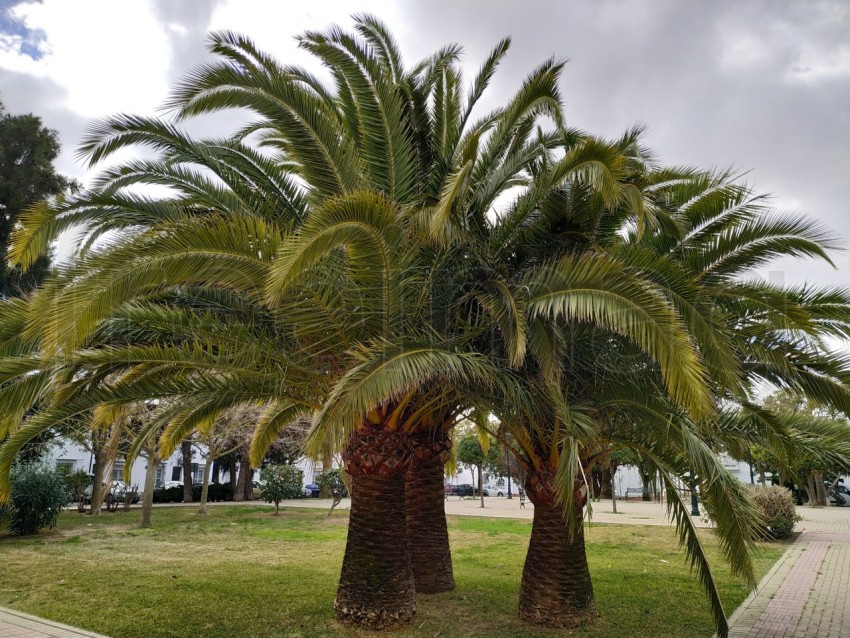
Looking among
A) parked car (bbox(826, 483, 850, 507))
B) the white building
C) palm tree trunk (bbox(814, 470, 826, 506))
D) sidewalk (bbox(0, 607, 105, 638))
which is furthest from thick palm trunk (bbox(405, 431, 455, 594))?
parked car (bbox(826, 483, 850, 507))

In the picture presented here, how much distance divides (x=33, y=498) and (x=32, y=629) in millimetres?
9668

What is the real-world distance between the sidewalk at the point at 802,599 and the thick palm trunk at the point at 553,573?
181 centimetres

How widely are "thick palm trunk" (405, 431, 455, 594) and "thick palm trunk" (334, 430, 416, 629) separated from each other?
1701mm

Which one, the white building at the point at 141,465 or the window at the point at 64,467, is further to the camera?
the white building at the point at 141,465

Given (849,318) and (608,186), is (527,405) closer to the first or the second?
(608,186)

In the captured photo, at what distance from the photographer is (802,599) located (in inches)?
356

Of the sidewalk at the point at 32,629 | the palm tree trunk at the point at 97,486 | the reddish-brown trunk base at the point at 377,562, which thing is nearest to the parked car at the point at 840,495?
the reddish-brown trunk base at the point at 377,562

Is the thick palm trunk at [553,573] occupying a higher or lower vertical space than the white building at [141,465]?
lower

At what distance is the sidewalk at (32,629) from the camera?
6.64 metres

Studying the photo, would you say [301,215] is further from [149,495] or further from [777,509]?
[777,509]

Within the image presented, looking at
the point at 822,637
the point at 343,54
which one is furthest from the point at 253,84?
the point at 822,637

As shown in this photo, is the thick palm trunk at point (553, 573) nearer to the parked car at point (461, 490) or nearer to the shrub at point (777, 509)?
the shrub at point (777, 509)

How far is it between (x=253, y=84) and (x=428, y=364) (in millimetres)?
3493

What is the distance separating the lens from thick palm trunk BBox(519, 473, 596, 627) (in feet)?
24.1
